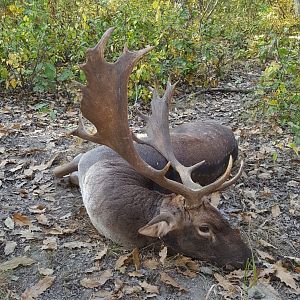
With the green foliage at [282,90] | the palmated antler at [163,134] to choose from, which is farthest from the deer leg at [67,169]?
the green foliage at [282,90]

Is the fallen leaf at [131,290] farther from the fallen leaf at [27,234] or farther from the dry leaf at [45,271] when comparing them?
the fallen leaf at [27,234]

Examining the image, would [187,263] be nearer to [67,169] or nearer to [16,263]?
[16,263]

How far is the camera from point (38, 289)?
4113mm

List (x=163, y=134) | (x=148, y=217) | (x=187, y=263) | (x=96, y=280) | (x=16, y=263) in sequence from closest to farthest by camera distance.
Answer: (x=96, y=280) → (x=16, y=263) → (x=187, y=263) → (x=148, y=217) → (x=163, y=134)

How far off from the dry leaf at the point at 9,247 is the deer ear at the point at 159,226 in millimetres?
1098

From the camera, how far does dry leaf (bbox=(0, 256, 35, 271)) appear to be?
4344 mm

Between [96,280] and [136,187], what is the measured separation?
3.06 feet

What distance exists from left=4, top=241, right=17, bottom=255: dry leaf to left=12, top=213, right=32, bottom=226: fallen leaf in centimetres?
31

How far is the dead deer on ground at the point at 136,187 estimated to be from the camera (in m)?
4.14

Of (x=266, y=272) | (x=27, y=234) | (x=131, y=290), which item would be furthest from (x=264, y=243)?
(x=27, y=234)

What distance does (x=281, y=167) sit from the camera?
21.6 ft

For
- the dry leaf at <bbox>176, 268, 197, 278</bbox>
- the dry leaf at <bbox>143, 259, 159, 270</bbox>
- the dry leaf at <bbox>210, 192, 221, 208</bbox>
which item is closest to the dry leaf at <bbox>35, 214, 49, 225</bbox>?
the dry leaf at <bbox>143, 259, 159, 270</bbox>

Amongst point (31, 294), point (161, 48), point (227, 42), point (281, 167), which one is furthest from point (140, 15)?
point (31, 294)

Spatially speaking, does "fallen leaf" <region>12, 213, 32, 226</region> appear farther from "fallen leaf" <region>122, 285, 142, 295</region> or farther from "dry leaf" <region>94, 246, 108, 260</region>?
"fallen leaf" <region>122, 285, 142, 295</region>
